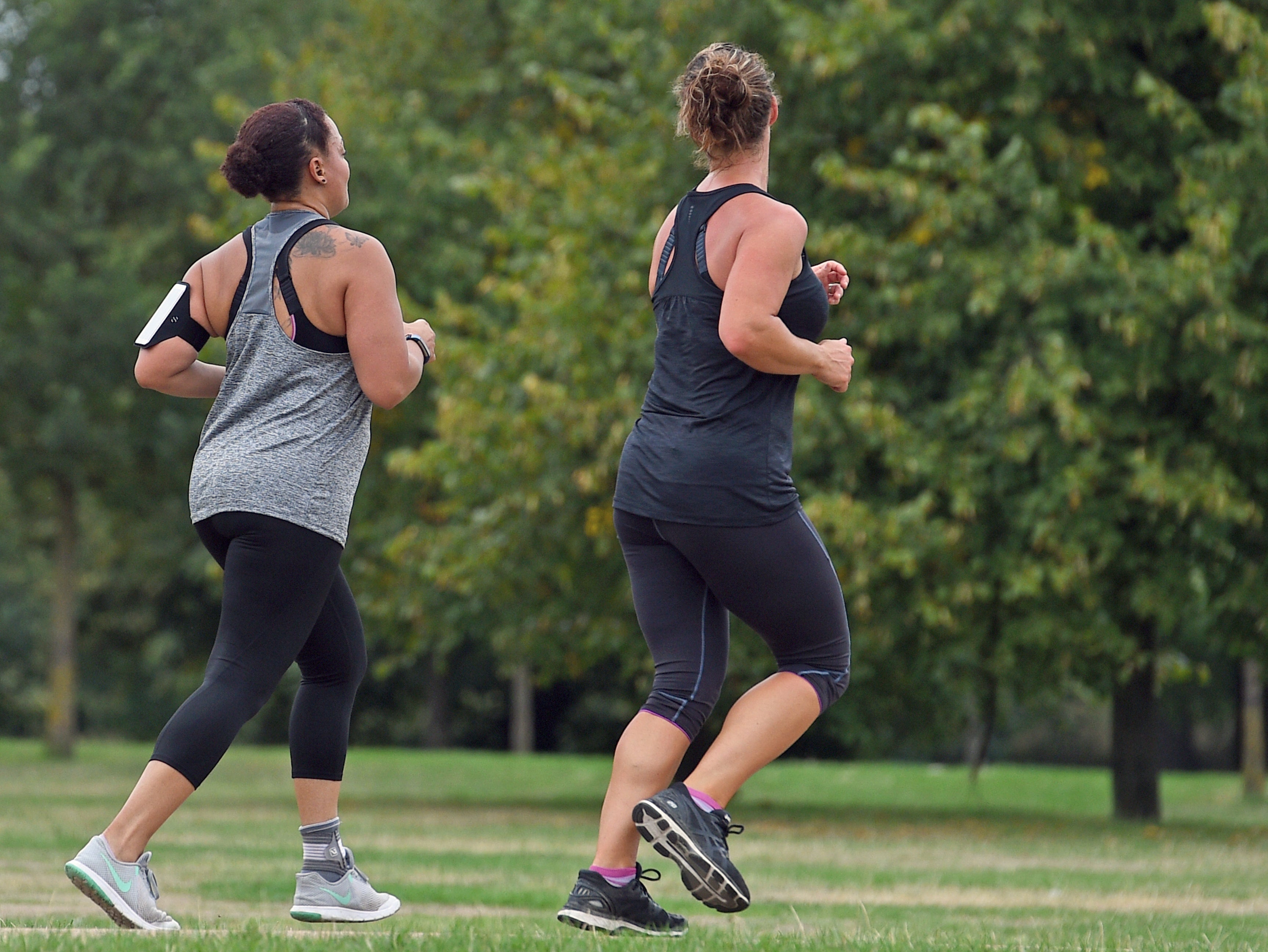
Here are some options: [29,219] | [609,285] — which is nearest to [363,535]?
[609,285]

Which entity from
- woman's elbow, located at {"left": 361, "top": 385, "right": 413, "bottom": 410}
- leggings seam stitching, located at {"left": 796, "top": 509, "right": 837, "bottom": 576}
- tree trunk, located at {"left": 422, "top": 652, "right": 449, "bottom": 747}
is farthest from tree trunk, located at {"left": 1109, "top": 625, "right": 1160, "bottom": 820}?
tree trunk, located at {"left": 422, "top": 652, "right": 449, "bottom": 747}

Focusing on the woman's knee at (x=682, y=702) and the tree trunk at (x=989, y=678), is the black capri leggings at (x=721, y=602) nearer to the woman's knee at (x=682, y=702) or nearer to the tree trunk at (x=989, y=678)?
the woman's knee at (x=682, y=702)

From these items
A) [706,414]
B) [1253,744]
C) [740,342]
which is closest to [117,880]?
[706,414]

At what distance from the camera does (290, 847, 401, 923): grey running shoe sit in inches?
176

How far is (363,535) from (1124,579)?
7.59 m

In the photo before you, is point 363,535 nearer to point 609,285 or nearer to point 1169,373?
point 609,285

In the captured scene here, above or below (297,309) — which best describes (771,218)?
above

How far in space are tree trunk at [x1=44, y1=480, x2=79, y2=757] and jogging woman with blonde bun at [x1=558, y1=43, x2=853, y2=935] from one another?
2171 centimetres

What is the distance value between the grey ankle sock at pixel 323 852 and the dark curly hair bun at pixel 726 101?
2023 millimetres

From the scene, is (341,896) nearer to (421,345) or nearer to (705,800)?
(705,800)

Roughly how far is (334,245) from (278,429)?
48 centimetres

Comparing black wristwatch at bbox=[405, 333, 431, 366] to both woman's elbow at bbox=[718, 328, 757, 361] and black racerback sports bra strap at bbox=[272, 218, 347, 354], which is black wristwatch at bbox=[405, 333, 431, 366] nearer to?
black racerback sports bra strap at bbox=[272, 218, 347, 354]

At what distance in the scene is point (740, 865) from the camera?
32.9 ft

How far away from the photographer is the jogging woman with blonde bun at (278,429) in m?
4.20
